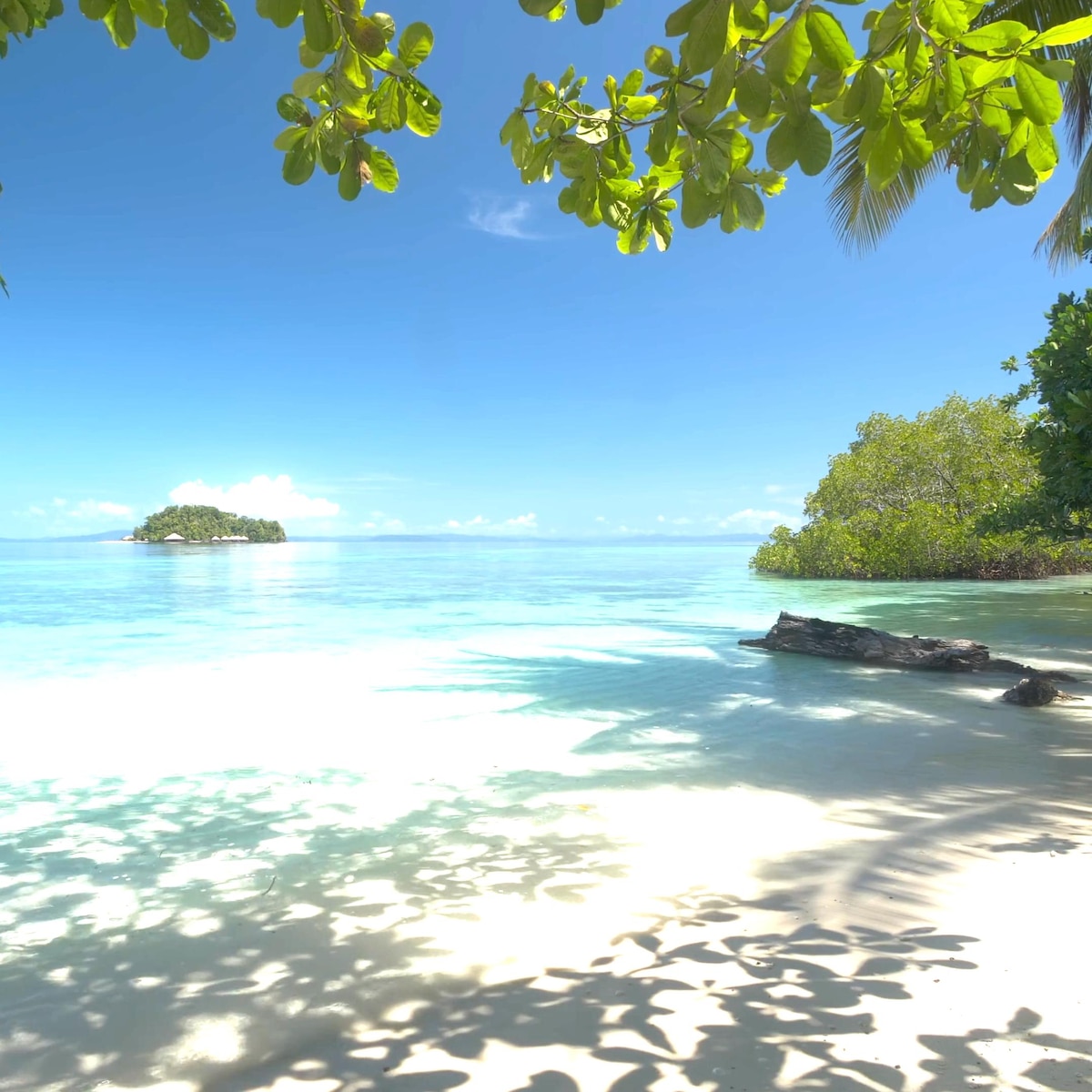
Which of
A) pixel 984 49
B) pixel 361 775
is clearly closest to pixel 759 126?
pixel 984 49

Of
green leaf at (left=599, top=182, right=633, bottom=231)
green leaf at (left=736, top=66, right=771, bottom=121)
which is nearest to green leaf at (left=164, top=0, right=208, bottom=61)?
green leaf at (left=599, top=182, right=633, bottom=231)

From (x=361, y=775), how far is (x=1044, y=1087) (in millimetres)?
4729

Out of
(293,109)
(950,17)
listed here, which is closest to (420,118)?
(293,109)

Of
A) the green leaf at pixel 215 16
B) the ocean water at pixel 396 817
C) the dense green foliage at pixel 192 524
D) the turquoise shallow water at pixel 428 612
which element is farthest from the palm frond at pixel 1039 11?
the dense green foliage at pixel 192 524

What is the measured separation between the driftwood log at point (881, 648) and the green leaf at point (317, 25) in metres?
8.37

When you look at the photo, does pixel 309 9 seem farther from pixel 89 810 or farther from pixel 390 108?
pixel 89 810

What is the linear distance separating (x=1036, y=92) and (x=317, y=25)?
1.73m

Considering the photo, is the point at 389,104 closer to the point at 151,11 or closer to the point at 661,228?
the point at 151,11

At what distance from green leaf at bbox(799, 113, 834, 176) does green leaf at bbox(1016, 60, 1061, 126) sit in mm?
419

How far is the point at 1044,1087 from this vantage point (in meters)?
2.02

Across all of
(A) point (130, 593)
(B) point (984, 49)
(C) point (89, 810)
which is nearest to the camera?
(B) point (984, 49)

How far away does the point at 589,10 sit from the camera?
1.65 meters

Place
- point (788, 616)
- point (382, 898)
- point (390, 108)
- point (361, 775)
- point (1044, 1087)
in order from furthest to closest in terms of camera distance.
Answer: point (788, 616), point (361, 775), point (382, 898), point (390, 108), point (1044, 1087)

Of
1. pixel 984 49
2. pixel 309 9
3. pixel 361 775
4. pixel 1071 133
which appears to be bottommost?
pixel 361 775
